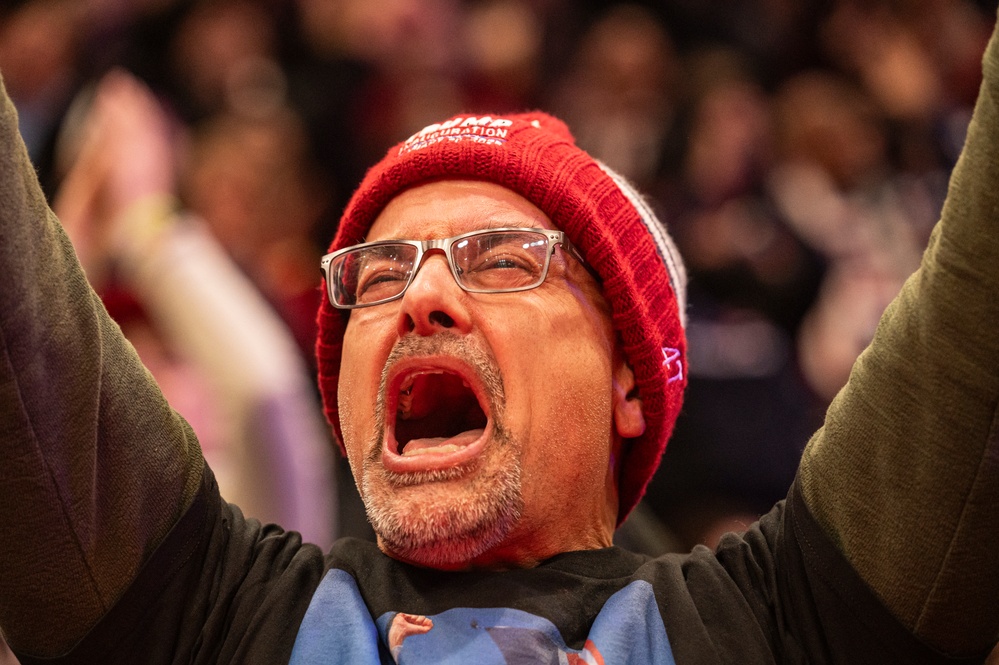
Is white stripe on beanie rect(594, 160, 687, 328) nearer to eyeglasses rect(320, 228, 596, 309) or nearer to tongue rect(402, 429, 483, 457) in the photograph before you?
eyeglasses rect(320, 228, 596, 309)

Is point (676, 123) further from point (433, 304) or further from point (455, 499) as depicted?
point (455, 499)

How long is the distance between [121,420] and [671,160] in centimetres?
226

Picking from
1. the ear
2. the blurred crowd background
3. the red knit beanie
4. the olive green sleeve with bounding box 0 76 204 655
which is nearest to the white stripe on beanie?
the red knit beanie

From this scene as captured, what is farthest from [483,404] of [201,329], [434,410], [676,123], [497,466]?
[676,123]

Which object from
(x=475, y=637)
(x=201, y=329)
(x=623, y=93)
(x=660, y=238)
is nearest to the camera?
(x=475, y=637)

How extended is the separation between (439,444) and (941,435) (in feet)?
1.84

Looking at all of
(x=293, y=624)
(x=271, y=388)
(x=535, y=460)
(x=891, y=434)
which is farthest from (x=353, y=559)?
(x=271, y=388)

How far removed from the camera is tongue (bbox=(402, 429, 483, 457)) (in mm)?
1208

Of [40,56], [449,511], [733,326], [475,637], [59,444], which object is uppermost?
[40,56]

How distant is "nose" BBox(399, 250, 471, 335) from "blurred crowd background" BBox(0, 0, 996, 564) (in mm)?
1063

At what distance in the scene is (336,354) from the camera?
149cm

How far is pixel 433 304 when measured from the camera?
1233 millimetres

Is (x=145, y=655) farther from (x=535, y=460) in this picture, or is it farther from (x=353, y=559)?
(x=535, y=460)

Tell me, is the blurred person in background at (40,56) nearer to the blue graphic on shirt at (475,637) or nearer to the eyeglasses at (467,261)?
the eyeglasses at (467,261)
